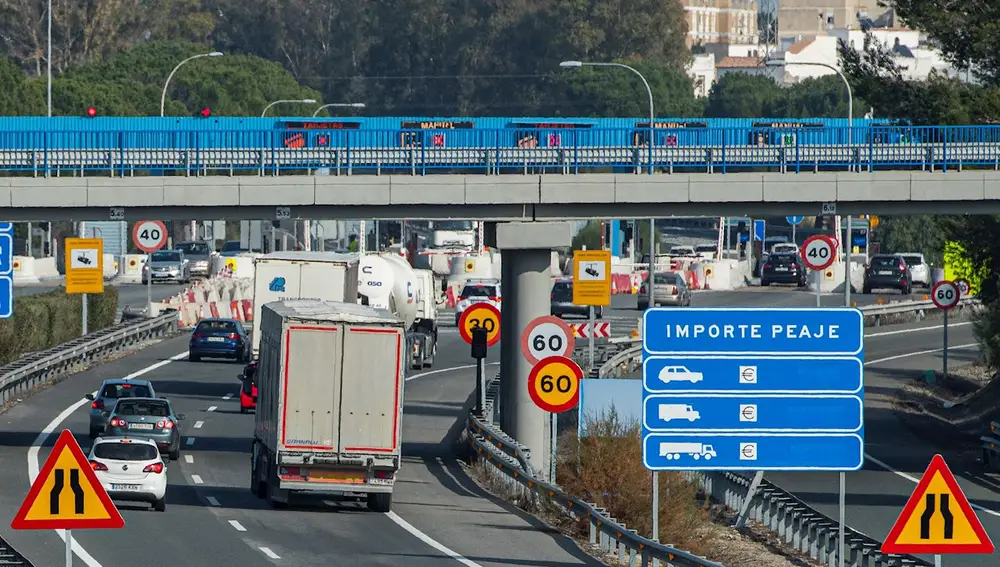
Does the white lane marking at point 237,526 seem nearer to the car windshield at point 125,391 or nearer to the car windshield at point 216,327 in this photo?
the car windshield at point 125,391

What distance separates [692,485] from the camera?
26234mm

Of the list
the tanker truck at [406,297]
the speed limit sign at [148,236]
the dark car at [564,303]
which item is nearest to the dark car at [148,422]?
the tanker truck at [406,297]

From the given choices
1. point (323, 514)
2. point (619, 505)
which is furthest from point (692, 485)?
point (323, 514)

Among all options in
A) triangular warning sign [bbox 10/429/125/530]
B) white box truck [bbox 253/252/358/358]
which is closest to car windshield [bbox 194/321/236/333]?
white box truck [bbox 253/252/358/358]

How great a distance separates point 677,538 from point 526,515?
365 cm

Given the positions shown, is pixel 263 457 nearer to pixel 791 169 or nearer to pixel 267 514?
pixel 267 514

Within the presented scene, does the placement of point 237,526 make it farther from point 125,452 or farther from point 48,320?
point 48,320

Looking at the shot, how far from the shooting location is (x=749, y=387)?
18.4 metres

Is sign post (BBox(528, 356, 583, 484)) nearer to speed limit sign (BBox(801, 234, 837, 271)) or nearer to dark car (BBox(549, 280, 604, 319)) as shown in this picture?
speed limit sign (BBox(801, 234, 837, 271))

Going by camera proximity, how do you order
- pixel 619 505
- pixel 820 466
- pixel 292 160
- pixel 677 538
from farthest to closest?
pixel 292 160, pixel 619 505, pixel 677 538, pixel 820 466

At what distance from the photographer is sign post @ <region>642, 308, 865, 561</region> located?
18.1 metres

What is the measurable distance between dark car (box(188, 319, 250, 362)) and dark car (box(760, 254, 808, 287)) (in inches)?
1485

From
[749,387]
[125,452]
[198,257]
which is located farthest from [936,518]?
[198,257]

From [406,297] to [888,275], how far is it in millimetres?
35675
